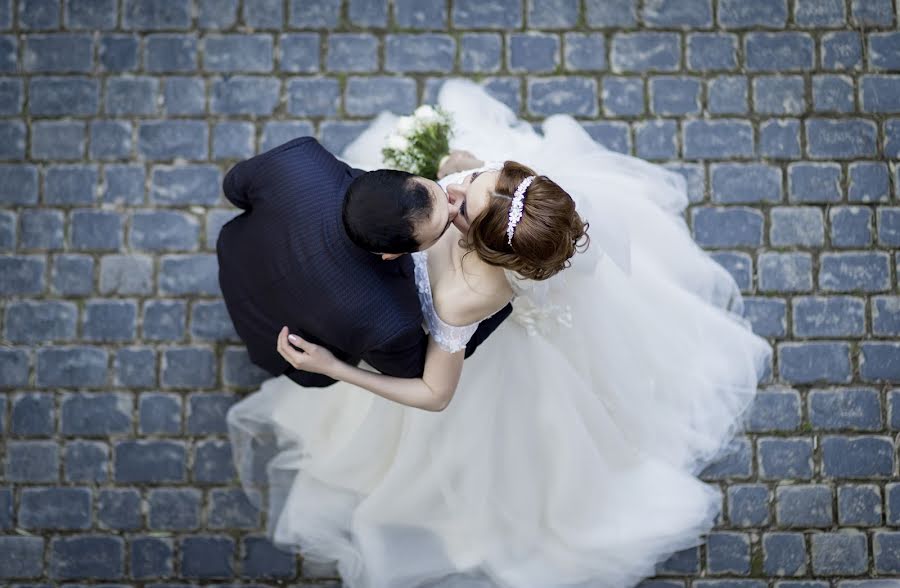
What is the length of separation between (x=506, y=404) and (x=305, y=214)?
1569mm

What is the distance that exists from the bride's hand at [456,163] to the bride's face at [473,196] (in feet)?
2.14

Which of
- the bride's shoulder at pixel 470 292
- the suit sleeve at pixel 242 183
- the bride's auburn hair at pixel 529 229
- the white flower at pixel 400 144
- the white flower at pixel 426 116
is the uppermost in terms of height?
the white flower at pixel 426 116

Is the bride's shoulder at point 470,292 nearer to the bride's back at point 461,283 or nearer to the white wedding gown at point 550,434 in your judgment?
the bride's back at point 461,283

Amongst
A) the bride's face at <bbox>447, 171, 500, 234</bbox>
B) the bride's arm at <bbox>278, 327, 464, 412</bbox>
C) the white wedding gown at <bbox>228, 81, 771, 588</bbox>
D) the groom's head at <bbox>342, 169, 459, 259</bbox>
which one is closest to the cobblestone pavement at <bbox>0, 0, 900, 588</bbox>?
the white wedding gown at <bbox>228, 81, 771, 588</bbox>

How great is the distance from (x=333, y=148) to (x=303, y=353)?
1751 mm

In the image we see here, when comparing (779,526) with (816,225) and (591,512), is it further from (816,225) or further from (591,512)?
(816,225)

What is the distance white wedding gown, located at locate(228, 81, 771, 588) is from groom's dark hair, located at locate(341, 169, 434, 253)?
1.33 meters

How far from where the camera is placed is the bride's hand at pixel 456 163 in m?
4.12

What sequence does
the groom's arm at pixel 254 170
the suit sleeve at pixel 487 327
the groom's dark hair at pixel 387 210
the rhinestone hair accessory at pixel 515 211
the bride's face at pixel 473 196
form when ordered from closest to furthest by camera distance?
the groom's dark hair at pixel 387 210
the rhinestone hair accessory at pixel 515 211
the bride's face at pixel 473 196
the groom's arm at pixel 254 170
the suit sleeve at pixel 487 327

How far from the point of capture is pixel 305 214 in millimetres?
3236

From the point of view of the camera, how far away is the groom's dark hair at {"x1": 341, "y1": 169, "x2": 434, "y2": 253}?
2934 millimetres

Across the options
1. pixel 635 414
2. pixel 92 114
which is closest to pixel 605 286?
pixel 635 414

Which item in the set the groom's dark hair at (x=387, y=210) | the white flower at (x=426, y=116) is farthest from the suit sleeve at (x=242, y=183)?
the white flower at (x=426, y=116)

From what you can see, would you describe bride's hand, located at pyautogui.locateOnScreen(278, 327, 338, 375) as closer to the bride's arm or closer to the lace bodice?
the bride's arm
